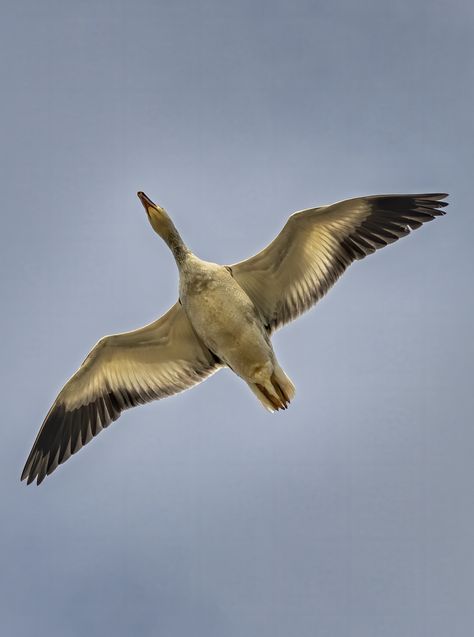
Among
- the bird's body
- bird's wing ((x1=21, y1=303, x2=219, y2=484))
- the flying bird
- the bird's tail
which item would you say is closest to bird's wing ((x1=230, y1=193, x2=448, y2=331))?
the flying bird

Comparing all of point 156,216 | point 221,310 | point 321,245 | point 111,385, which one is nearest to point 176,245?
point 156,216

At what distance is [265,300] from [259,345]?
4.06ft

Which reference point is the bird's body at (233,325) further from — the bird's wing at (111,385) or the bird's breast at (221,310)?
the bird's wing at (111,385)

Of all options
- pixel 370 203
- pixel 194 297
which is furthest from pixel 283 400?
pixel 370 203

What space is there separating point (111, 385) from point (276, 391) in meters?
3.02

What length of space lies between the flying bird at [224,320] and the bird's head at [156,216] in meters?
0.02

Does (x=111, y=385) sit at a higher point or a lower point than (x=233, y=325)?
higher

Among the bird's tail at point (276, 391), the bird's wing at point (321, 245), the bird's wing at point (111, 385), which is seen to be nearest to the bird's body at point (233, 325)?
the bird's tail at point (276, 391)

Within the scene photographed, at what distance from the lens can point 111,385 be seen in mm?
18359

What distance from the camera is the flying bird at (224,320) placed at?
16859 mm

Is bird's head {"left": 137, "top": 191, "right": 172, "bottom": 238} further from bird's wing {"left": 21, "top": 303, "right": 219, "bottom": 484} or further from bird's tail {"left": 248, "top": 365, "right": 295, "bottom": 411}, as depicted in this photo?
bird's tail {"left": 248, "top": 365, "right": 295, "bottom": 411}

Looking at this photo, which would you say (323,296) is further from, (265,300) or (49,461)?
(49,461)

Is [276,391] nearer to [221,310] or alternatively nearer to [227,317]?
[227,317]

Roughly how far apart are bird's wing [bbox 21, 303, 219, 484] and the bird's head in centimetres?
175
